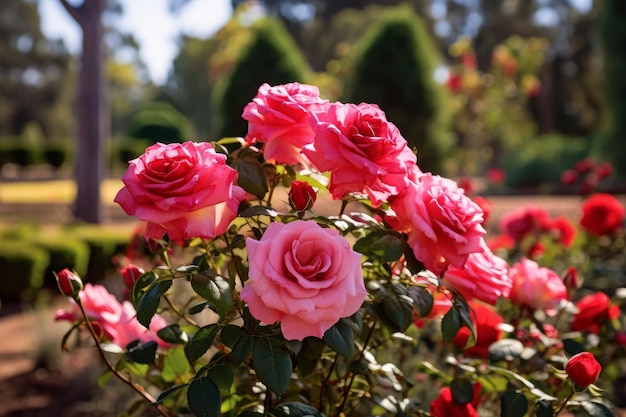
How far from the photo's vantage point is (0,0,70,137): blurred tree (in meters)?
36.4

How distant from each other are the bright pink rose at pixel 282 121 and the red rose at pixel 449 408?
1.96 ft

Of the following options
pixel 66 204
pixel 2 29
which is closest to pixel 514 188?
pixel 66 204

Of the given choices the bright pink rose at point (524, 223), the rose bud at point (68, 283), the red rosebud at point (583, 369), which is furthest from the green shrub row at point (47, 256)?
the red rosebud at point (583, 369)

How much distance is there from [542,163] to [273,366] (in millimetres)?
17996

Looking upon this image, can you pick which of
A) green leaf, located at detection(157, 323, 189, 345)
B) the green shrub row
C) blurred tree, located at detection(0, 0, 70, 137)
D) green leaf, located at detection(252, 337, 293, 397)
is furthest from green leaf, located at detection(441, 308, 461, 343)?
blurred tree, located at detection(0, 0, 70, 137)

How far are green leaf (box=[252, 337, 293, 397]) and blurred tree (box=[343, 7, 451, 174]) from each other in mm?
5927

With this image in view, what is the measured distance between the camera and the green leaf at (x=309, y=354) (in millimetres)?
1232

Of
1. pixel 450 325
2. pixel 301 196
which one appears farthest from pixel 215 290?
pixel 450 325

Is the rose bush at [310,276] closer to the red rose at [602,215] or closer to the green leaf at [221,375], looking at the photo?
the green leaf at [221,375]

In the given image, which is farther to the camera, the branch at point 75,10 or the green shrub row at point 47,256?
the branch at point 75,10

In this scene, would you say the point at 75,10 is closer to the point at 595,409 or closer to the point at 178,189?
the point at 178,189

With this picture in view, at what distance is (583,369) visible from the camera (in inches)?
50.4

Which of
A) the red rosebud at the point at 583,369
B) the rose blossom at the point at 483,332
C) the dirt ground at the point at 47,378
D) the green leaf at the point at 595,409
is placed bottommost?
the dirt ground at the point at 47,378

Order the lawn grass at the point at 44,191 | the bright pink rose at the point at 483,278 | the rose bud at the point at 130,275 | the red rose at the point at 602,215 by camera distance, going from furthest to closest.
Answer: the lawn grass at the point at 44,191
the red rose at the point at 602,215
the rose bud at the point at 130,275
the bright pink rose at the point at 483,278
